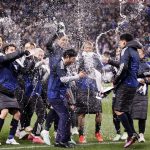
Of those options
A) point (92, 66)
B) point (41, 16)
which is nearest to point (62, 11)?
point (41, 16)

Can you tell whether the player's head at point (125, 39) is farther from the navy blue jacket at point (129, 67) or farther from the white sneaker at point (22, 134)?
the white sneaker at point (22, 134)

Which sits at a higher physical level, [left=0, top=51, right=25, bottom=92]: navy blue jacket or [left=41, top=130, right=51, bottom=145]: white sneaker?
[left=0, top=51, right=25, bottom=92]: navy blue jacket

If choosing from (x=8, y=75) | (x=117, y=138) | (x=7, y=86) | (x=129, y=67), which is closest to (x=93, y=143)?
(x=117, y=138)

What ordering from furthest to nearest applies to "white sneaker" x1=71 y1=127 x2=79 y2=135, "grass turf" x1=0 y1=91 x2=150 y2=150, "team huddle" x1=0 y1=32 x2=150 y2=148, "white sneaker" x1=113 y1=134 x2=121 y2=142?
"white sneaker" x1=71 y1=127 x2=79 y2=135 < "white sneaker" x1=113 y1=134 x2=121 y2=142 < "grass turf" x1=0 y1=91 x2=150 y2=150 < "team huddle" x1=0 y1=32 x2=150 y2=148

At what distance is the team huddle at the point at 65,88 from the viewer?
10594 millimetres

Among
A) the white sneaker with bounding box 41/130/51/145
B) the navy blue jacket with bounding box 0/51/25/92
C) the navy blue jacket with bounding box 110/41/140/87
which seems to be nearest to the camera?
the navy blue jacket with bounding box 110/41/140/87

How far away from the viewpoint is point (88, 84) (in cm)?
1185

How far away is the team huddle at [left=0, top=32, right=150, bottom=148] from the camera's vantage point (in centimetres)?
1059

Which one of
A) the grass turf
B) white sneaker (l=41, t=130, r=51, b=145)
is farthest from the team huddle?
the grass turf

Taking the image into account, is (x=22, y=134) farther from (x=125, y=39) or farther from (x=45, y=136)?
(x=125, y=39)

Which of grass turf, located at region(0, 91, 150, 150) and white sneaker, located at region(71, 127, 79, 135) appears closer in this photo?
grass turf, located at region(0, 91, 150, 150)

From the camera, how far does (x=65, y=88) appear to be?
35.5 ft

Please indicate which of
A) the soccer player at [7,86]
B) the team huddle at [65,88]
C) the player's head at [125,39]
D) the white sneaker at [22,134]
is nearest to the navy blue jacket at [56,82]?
the team huddle at [65,88]

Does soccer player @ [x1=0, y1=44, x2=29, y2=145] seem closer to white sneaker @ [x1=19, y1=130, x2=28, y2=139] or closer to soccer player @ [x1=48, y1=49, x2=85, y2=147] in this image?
soccer player @ [x1=48, y1=49, x2=85, y2=147]
